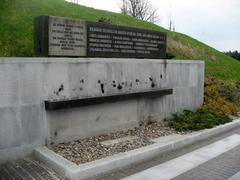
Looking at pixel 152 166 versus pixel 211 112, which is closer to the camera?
pixel 152 166

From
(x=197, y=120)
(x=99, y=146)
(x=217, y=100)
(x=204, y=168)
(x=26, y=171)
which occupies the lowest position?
(x=204, y=168)

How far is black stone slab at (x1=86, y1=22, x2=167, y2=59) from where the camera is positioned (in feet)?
21.5

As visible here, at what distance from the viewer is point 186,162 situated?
5.69 metres

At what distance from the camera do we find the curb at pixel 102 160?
15.4 feet

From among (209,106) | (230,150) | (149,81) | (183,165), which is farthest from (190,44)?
(183,165)

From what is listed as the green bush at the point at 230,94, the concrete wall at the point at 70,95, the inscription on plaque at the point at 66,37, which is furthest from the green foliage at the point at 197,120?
the inscription on plaque at the point at 66,37

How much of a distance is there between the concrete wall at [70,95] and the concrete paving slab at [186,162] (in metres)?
1.60

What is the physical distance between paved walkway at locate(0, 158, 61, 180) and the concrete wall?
20 cm

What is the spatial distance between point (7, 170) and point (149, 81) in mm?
3961

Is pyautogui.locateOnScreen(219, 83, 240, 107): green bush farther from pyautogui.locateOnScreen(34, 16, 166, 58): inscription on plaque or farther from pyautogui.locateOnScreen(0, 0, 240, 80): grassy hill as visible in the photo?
pyautogui.locateOnScreen(34, 16, 166, 58): inscription on plaque

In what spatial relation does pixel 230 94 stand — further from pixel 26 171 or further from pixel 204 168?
pixel 26 171

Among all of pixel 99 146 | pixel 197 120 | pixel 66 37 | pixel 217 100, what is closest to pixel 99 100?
pixel 99 146

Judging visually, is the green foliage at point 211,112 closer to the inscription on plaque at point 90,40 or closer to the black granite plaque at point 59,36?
the inscription on plaque at point 90,40

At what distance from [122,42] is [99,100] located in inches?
62.9
